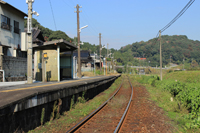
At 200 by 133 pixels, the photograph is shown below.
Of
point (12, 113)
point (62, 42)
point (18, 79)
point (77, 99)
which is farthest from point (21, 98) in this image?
point (18, 79)

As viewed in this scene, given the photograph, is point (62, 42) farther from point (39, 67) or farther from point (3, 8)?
point (3, 8)

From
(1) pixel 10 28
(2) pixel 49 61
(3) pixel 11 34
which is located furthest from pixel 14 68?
(1) pixel 10 28

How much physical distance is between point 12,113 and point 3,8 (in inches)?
729

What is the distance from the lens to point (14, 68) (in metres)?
17.1

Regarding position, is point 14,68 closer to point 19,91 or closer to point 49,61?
point 49,61

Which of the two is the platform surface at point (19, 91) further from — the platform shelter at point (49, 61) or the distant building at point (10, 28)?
the distant building at point (10, 28)

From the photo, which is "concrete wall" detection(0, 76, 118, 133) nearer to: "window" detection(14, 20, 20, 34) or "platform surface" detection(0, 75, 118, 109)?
"platform surface" detection(0, 75, 118, 109)

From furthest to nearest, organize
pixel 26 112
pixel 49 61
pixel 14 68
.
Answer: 1. pixel 14 68
2. pixel 49 61
3. pixel 26 112

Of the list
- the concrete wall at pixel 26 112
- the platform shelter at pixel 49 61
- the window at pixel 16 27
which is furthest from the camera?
the window at pixel 16 27

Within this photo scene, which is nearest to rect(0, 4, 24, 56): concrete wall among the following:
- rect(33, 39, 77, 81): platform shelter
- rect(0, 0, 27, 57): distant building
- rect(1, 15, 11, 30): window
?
rect(0, 0, 27, 57): distant building

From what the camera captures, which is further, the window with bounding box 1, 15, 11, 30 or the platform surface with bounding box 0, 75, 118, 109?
the window with bounding box 1, 15, 11, 30

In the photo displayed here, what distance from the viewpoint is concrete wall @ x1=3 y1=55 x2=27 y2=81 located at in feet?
52.2

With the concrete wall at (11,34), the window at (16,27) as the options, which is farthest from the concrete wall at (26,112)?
the window at (16,27)

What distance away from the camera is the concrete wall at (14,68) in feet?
52.2
